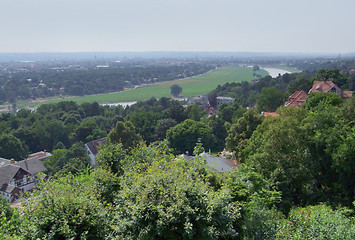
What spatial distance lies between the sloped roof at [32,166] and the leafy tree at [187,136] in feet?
41.4

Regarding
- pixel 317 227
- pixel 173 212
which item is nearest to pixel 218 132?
pixel 317 227

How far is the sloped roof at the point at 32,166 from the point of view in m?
25.6

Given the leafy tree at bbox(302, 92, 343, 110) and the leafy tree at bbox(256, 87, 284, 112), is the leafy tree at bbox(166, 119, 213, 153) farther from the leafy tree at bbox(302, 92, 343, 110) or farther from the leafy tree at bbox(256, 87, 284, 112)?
the leafy tree at bbox(302, 92, 343, 110)

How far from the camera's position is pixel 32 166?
2634 centimetres

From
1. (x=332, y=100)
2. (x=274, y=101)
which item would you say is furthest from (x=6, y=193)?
(x=274, y=101)

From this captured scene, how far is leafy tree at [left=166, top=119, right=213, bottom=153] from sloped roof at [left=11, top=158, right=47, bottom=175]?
41.4ft

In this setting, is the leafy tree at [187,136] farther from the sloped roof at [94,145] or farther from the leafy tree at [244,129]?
the sloped roof at [94,145]

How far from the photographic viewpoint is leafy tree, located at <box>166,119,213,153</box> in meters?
30.1

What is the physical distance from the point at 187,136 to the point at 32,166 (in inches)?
584

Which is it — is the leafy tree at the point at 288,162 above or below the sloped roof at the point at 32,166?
above

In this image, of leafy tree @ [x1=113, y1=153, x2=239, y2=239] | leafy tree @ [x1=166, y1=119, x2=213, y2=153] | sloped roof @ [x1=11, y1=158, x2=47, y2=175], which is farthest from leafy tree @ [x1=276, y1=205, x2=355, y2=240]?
sloped roof @ [x1=11, y1=158, x2=47, y2=175]

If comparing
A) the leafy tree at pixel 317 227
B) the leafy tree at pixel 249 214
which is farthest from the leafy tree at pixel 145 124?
the leafy tree at pixel 317 227

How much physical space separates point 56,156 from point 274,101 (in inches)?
1030

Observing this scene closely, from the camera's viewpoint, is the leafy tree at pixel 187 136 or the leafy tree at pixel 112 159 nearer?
the leafy tree at pixel 112 159
